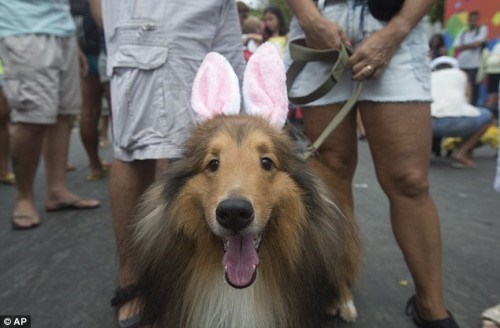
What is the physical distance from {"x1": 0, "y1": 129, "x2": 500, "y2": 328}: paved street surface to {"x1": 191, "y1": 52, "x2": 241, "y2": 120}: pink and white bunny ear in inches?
49.4

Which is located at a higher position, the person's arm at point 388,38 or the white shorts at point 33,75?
the person's arm at point 388,38

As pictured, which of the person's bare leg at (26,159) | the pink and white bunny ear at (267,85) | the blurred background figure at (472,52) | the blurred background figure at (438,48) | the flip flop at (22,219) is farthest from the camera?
the blurred background figure at (438,48)

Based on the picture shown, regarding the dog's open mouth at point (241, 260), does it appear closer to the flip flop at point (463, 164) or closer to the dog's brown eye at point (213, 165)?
the dog's brown eye at point (213, 165)

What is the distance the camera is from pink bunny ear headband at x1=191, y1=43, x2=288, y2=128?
1.93 meters

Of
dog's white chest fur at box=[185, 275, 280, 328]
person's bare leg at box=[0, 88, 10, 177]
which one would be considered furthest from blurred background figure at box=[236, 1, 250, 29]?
dog's white chest fur at box=[185, 275, 280, 328]

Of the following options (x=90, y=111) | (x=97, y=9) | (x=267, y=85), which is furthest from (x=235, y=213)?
(x=90, y=111)

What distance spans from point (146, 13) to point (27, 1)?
1730mm

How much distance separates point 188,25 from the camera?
219 centimetres

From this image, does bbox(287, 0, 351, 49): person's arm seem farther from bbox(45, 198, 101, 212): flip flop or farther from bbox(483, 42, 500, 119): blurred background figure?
bbox(483, 42, 500, 119): blurred background figure

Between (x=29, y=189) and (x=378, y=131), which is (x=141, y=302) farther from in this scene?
(x=29, y=189)

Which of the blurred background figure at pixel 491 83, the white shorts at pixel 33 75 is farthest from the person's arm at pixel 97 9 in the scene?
the blurred background figure at pixel 491 83

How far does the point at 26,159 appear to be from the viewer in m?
3.36

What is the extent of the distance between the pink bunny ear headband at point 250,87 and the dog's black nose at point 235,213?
0.61 metres

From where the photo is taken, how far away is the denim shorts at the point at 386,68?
2.02 metres
